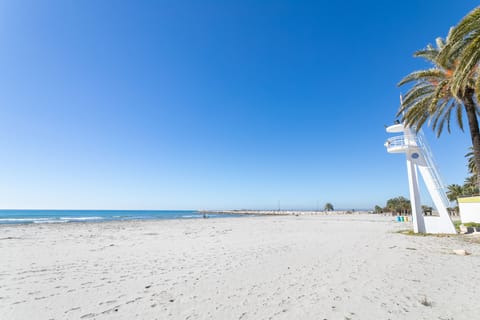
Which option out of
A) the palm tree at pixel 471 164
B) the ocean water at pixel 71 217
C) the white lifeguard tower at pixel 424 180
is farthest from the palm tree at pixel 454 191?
the ocean water at pixel 71 217

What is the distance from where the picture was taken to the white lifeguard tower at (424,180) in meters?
12.8

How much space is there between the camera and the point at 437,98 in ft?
35.4

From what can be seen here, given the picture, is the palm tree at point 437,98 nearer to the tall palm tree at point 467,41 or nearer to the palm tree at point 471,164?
the tall palm tree at point 467,41

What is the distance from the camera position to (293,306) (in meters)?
3.89

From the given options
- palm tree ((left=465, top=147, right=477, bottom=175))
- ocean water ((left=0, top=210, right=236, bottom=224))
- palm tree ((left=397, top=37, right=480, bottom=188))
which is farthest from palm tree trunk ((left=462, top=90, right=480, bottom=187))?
ocean water ((left=0, top=210, right=236, bottom=224))

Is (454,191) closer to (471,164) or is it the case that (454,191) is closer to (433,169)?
(471,164)

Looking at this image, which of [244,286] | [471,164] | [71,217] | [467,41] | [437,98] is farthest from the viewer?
[71,217]

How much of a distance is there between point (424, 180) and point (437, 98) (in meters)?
5.03

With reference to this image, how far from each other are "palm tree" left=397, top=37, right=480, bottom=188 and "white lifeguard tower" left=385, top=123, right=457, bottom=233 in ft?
3.34

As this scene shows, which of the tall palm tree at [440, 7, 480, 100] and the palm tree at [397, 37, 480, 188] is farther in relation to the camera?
the palm tree at [397, 37, 480, 188]

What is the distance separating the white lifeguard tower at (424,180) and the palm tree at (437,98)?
3.34 feet

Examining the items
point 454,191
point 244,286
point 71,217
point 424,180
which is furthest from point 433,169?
point 71,217

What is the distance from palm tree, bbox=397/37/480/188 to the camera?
36.0ft

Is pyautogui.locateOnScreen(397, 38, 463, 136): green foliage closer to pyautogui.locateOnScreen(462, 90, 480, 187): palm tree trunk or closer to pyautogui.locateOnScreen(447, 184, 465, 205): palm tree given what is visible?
pyautogui.locateOnScreen(462, 90, 480, 187): palm tree trunk
